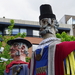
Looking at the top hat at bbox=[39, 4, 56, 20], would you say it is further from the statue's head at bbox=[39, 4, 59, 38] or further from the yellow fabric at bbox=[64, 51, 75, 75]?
the yellow fabric at bbox=[64, 51, 75, 75]

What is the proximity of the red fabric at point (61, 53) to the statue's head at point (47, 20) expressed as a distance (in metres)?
0.60

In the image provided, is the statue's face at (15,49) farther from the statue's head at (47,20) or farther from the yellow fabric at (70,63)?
the yellow fabric at (70,63)

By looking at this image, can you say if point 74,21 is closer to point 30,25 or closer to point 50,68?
point 30,25

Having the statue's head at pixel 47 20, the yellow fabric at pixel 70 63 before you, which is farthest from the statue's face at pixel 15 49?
the yellow fabric at pixel 70 63

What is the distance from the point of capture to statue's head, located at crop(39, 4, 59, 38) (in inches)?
182

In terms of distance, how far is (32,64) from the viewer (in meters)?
4.69

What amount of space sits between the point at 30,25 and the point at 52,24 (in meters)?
21.7

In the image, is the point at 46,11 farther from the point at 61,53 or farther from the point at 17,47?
the point at 17,47

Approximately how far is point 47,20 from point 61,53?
2.96ft

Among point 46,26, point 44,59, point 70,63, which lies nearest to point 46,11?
point 46,26

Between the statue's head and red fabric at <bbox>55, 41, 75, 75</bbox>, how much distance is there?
597mm

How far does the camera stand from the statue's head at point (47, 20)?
4.62 meters

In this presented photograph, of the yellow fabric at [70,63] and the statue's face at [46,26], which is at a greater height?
the statue's face at [46,26]

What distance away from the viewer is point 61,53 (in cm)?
404
